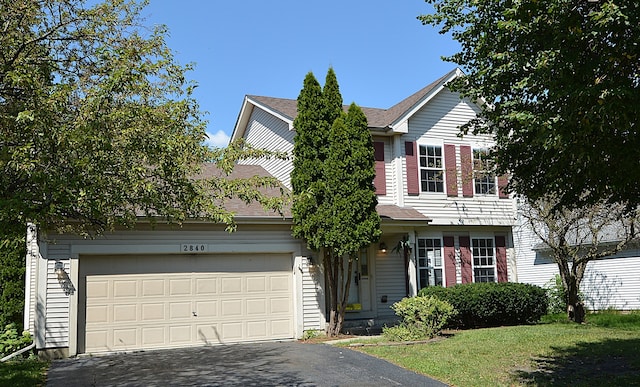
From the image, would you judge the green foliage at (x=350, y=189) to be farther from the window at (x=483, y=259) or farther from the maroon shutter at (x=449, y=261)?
the window at (x=483, y=259)

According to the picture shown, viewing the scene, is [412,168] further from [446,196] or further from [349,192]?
[349,192]

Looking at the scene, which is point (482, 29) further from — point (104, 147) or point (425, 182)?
point (425, 182)

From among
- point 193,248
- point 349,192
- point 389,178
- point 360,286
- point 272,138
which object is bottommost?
point 360,286

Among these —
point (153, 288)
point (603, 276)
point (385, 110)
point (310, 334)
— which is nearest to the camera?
point (153, 288)

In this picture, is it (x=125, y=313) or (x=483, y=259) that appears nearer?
(x=125, y=313)

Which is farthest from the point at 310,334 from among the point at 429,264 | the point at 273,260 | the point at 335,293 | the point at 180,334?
the point at 429,264

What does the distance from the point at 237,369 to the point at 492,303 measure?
8185mm

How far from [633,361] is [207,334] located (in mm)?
8914

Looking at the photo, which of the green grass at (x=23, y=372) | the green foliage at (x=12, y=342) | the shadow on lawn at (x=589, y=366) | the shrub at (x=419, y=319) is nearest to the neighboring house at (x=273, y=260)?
the green foliage at (x=12, y=342)

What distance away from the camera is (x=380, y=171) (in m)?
17.6

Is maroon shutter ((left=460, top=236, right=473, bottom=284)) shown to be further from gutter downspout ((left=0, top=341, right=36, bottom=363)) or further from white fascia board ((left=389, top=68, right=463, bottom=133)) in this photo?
gutter downspout ((left=0, top=341, right=36, bottom=363))

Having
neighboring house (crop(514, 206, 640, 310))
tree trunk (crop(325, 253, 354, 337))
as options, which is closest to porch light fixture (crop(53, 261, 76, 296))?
tree trunk (crop(325, 253, 354, 337))

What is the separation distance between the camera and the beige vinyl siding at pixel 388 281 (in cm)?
1719

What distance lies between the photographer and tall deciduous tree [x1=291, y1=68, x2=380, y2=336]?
14406 millimetres
